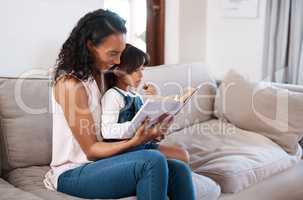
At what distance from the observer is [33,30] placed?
241cm

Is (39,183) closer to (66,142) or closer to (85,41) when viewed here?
(66,142)

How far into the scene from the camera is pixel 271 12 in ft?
9.98

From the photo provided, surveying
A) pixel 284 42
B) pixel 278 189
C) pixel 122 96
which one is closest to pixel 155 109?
pixel 122 96

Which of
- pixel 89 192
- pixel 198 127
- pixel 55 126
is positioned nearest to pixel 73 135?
pixel 55 126

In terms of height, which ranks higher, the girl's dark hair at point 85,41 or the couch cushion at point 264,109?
the girl's dark hair at point 85,41

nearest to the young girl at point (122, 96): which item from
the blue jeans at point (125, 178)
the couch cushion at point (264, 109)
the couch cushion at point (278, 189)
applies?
the blue jeans at point (125, 178)

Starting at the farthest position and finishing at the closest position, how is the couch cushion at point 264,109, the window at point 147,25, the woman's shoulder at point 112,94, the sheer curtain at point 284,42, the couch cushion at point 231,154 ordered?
the window at point 147,25
the sheer curtain at point 284,42
the couch cushion at point 264,109
the couch cushion at point 231,154
the woman's shoulder at point 112,94

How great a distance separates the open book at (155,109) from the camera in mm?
1521

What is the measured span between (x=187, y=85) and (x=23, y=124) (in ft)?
3.84

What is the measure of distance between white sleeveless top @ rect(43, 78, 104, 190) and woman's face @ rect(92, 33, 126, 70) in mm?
93

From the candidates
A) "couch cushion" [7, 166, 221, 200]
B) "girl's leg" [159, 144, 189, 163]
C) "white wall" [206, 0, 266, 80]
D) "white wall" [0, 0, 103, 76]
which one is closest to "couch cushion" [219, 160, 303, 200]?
"couch cushion" [7, 166, 221, 200]

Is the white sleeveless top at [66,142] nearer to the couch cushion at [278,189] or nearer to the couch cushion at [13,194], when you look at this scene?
the couch cushion at [13,194]

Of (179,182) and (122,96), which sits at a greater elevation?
(122,96)

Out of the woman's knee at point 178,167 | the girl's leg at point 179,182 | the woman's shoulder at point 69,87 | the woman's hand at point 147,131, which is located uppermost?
the woman's shoulder at point 69,87
